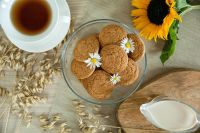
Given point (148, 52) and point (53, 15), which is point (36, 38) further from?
point (148, 52)

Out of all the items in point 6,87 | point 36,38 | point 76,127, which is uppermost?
point 36,38

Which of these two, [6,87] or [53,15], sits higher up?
[53,15]

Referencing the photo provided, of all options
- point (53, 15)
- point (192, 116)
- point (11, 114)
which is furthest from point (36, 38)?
point (192, 116)

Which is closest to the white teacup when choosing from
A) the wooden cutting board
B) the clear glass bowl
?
the clear glass bowl

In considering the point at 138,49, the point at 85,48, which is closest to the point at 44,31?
the point at 85,48

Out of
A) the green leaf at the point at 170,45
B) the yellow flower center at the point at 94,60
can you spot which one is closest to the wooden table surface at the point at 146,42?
the green leaf at the point at 170,45
